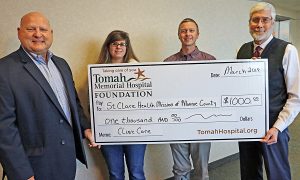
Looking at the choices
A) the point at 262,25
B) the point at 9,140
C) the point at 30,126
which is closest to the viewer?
the point at 9,140

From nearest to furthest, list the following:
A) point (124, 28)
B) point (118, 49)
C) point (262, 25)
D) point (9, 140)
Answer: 1. point (9, 140)
2. point (262, 25)
3. point (118, 49)
4. point (124, 28)

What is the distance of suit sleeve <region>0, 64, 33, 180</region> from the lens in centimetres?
130

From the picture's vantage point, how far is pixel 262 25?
67.6 inches

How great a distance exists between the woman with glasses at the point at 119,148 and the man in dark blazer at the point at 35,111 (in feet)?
1.60

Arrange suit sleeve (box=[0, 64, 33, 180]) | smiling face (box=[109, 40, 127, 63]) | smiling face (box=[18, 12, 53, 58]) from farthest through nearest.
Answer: smiling face (box=[109, 40, 127, 63]) < smiling face (box=[18, 12, 53, 58]) < suit sleeve (box=[0, 64, 33, 180])

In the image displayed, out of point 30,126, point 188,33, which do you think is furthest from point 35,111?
point 188,33

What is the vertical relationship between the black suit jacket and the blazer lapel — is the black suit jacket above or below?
below

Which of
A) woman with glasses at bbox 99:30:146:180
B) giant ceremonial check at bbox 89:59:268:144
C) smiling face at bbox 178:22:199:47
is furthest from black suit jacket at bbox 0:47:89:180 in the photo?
smiling face at bbox 178:22:199:47

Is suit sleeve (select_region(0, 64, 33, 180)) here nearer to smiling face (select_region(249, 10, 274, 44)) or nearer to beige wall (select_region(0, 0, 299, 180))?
beige wall (select_region(0, 0, 299, 180))

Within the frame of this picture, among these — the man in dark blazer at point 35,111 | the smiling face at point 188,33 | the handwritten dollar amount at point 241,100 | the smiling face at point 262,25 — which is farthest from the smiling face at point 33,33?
the smiling face at point 262,25

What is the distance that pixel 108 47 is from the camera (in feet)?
6.70

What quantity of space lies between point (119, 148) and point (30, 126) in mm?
801

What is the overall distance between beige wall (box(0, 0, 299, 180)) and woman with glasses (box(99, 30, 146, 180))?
0.93 ft

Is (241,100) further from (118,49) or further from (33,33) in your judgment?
(33,33)
